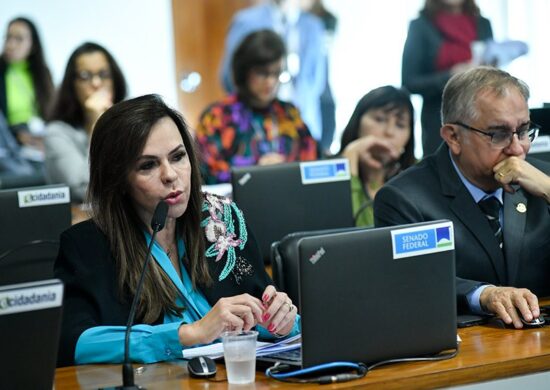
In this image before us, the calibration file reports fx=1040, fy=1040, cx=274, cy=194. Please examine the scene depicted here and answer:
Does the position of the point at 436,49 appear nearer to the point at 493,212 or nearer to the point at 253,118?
the point at 253,118

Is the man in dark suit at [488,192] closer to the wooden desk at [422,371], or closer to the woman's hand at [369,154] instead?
the wooden desk at [422,371]

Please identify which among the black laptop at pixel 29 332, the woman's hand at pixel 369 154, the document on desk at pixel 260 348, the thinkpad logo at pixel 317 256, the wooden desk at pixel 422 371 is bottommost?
the wooden desk at pixel 422 371

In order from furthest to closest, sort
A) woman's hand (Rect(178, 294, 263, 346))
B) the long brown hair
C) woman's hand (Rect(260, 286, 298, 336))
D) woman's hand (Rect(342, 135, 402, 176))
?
woman's hand (Rect(342, 135, 402, 176))
the long brown hair
woman's hand (Rect(260, 286, 298, 336))
woman's hand (Rect(178, 294, 263, 346))

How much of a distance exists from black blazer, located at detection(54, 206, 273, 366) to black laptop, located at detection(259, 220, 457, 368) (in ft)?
1.48

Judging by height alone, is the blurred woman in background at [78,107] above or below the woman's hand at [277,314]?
above

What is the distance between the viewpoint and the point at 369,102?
4.52 metres

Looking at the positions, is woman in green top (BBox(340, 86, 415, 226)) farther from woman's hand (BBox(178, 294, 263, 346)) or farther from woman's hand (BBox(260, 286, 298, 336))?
woman's hand (BBox(178, 294, 263, 346))

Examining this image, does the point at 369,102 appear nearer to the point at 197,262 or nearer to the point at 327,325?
the point at 197,262

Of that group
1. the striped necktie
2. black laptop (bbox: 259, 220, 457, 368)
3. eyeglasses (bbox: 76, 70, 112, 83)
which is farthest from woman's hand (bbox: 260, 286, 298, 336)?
eyeglasses (bbox: 76, 70, 112, 83)

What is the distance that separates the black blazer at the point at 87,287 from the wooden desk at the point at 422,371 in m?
0.13

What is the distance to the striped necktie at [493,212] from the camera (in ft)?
9.73

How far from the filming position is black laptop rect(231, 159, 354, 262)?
3.41 m

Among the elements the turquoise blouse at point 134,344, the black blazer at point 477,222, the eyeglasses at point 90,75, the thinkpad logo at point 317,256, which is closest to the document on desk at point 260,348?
the turquoise blouse at point 134,344

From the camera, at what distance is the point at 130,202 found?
Result: 8.77 feet
